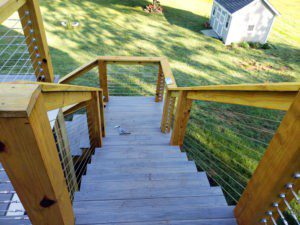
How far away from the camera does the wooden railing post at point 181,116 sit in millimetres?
2707

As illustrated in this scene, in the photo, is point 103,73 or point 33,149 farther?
point 103,73

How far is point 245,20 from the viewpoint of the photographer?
11547 millimetres

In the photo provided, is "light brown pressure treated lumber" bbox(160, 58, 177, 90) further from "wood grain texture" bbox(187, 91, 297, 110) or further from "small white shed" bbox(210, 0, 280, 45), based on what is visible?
"small white shed" bbox(210, 0, 280, 45)

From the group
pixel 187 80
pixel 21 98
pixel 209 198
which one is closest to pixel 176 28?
pixel 187 80

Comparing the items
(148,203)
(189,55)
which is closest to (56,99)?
(148,203)

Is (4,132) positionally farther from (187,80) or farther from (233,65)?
(233,65)

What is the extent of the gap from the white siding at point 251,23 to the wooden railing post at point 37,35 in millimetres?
A: 10773

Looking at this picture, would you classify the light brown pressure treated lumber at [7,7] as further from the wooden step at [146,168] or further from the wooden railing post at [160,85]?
the wooden railing post at [160,85]

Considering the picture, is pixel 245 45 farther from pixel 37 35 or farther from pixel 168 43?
pixel 37 35

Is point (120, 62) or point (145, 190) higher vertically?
point (120, 62)

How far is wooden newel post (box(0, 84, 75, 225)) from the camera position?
744mm

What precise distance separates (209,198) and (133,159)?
3.66 ft

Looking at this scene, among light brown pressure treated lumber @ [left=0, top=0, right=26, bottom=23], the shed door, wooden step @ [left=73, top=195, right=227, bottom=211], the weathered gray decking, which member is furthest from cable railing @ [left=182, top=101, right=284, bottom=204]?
the shed door

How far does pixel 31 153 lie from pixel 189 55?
31.6 ft
